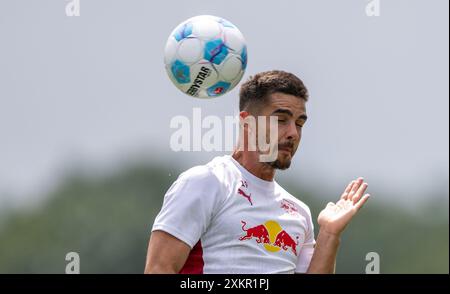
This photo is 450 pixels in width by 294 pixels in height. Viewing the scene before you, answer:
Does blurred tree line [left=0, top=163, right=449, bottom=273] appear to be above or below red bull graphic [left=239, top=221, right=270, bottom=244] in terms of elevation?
below

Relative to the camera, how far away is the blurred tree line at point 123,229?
163 ft

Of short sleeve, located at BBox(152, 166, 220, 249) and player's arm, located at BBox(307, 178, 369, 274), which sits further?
player's arm, located at BBox(307, 178, 369, 274)

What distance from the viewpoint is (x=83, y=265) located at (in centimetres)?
5053

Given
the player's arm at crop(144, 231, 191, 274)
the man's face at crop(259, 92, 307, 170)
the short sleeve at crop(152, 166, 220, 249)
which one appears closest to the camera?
the player's arm at crop(144, 231, 191, 274)

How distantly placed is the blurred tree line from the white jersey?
115 ft

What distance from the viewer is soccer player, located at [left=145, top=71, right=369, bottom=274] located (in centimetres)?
1111

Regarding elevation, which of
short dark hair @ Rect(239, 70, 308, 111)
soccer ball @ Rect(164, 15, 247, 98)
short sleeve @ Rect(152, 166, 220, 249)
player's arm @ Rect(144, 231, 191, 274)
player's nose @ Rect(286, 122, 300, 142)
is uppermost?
soccer ball @ Rect(164, 15, 247, 98)

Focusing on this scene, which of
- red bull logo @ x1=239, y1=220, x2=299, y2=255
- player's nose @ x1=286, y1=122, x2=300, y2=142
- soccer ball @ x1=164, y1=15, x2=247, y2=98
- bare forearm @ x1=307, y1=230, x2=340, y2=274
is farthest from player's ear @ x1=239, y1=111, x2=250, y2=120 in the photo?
bare forearm @ x1=307, y1=230, x2=340, y2=274

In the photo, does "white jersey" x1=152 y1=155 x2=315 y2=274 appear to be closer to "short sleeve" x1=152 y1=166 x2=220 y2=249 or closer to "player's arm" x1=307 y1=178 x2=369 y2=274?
"short sleeve" x1=152 y1=166 x2=220 y2=249

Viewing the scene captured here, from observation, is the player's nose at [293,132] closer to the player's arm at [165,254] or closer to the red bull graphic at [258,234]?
the red bull graphic at [258,234]

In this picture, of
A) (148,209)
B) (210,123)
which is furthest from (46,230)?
(210,123)

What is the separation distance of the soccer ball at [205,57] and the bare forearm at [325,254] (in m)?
1.64
